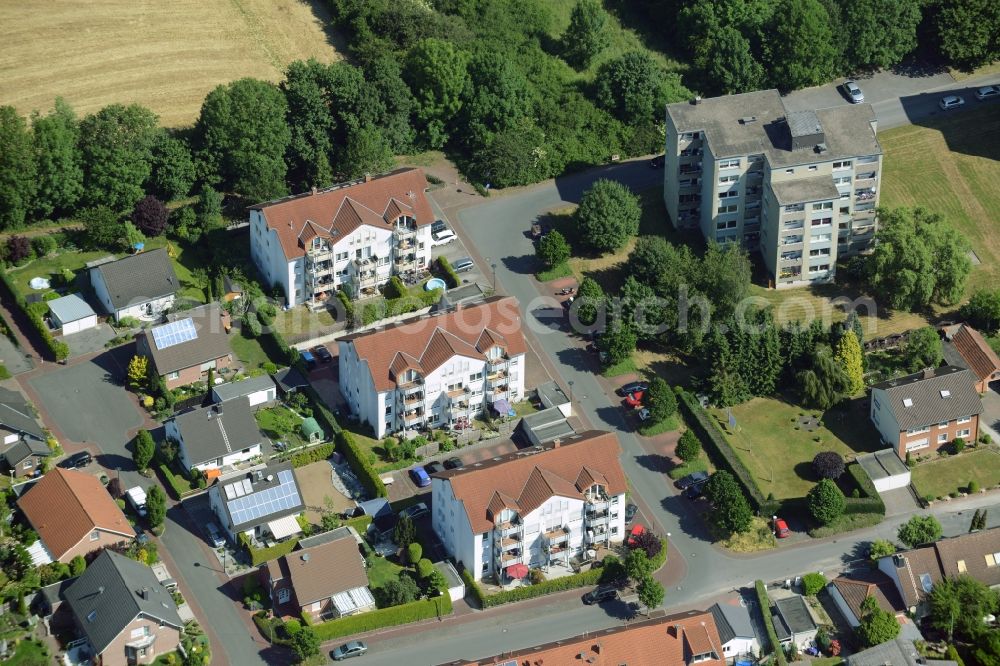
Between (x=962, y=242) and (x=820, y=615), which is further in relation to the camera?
(x=962, y=242)

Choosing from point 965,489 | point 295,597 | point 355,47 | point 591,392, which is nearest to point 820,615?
point 965,489

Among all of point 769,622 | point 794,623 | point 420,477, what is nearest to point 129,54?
point 420,477

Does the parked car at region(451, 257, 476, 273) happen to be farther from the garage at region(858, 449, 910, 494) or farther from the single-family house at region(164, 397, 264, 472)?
the garage at region(858, 449, 910, 494)

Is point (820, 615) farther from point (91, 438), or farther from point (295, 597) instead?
point (91, 438)

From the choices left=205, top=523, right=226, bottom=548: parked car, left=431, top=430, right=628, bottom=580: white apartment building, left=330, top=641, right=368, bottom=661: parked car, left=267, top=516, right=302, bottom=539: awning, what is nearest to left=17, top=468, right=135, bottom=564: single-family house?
left=205, top=523, right=226, bottom=548: parked car

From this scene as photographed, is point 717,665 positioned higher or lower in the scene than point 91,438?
lower
